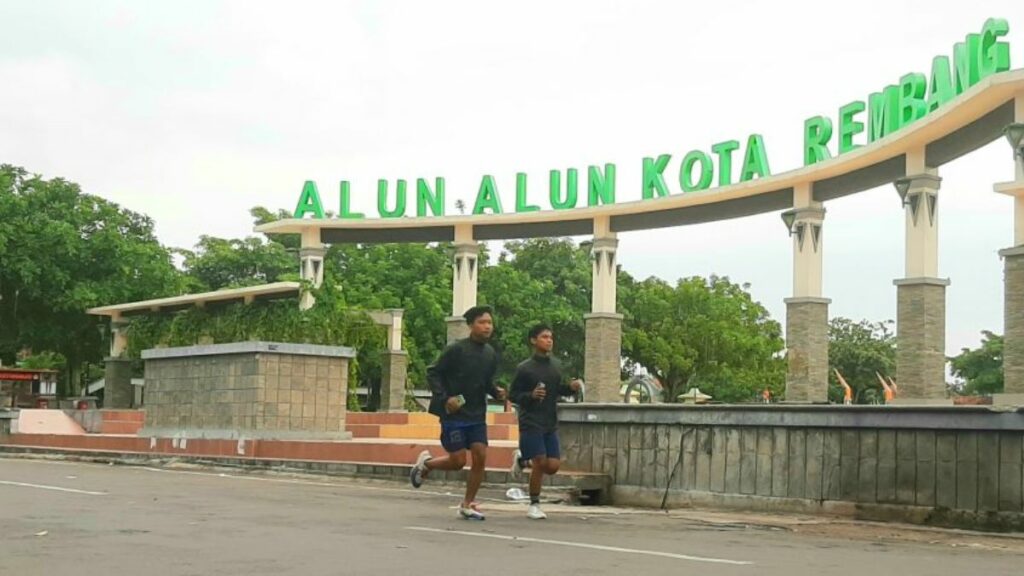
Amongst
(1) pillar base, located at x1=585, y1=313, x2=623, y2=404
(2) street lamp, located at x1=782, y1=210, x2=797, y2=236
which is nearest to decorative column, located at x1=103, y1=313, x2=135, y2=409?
(1) pillar base, located at x1=585, y1=313, x2=623, y2=404

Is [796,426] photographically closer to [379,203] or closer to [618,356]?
[618,356]

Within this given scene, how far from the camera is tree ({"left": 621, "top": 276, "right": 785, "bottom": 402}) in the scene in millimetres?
57531

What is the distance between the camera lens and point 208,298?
3866 cm

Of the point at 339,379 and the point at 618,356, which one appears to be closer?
the point at 339,379

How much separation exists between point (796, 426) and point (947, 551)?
10.7 feet

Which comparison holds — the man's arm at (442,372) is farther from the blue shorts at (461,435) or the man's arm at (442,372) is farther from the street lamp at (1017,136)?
the street lamp at (1017,136)

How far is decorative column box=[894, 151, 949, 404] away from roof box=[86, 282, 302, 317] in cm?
1612

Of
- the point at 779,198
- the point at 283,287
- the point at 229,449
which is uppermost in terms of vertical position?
the point at 779,198

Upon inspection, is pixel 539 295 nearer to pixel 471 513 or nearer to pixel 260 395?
pixel 260 395

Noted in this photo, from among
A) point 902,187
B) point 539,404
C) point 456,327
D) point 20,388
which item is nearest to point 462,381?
point 539,404

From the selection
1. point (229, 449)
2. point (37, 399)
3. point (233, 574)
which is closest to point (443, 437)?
point (233, 574)

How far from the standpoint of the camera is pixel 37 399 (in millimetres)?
44469

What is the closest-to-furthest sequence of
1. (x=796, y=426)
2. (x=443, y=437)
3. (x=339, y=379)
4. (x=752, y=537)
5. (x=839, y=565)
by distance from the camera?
(x=839, y=565) < (x=752, y=537) < (x=443, y=437) < (x=796, y=426) < (x=339, y=379)

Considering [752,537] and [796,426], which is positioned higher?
[796,426]
